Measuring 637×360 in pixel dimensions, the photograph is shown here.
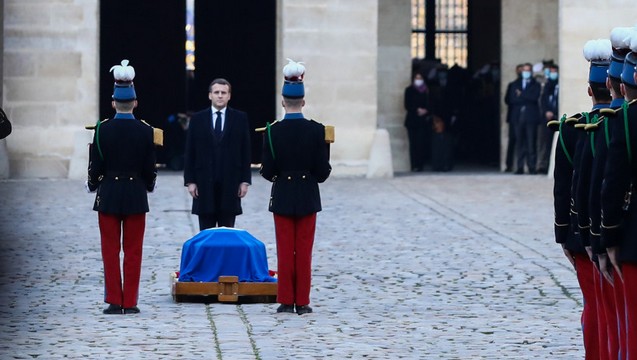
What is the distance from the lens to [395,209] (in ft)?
69.9

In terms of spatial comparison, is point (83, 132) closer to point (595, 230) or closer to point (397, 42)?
point (397, 42)

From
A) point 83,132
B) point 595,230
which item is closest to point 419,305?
point 595,230

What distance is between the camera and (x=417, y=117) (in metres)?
29.5

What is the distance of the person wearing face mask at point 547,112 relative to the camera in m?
28.8

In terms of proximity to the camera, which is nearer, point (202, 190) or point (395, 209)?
point (202, 190)

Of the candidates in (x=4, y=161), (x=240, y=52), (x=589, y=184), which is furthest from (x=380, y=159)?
(x=589, y=184)

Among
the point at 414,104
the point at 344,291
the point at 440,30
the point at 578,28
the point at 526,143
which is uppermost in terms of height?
the point at 440,30

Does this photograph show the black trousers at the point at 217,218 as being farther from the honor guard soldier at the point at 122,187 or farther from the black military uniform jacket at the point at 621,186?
the black military uniform jacket at the point at 621,186

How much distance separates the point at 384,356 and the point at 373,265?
510 centimetres

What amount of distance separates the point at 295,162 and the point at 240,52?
18.3 m

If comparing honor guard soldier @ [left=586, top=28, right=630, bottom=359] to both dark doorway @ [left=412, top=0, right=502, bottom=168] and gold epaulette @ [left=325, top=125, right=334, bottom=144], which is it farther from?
dark doorway @ [left=412, top=0, right=502, bottom=168]

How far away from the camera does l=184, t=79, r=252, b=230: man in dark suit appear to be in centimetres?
1370

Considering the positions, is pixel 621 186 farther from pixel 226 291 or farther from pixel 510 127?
pixel 510 127

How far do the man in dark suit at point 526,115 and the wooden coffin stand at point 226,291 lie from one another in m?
16.5
